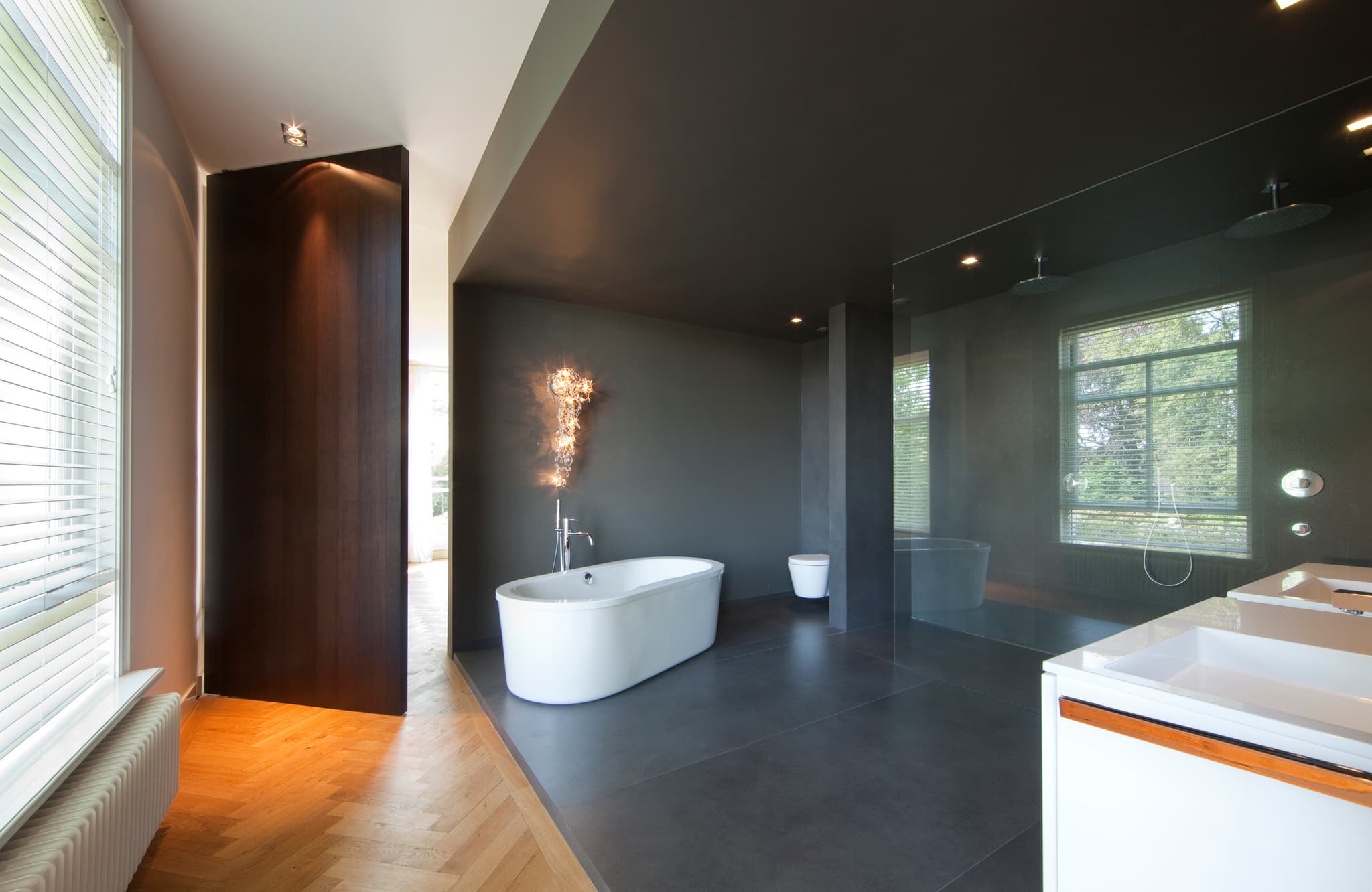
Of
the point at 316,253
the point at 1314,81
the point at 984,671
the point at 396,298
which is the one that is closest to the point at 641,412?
the point at 396,298

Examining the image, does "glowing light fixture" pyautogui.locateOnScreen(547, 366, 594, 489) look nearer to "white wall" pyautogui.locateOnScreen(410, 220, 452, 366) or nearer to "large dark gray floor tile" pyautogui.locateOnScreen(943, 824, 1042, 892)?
"white wall" pyautogui.locateOnScreen(410, 220, 452, 366)

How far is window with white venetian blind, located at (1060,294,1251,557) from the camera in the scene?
7.52 feet

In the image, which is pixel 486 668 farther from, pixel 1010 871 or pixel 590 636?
pixel 1010 871

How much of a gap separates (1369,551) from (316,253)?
15.4 ft

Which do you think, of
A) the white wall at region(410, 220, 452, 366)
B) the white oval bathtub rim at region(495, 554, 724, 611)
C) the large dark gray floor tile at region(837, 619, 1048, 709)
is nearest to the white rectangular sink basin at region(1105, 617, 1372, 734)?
the large dark gray floor tile at region(837, 619, 1048, 709)

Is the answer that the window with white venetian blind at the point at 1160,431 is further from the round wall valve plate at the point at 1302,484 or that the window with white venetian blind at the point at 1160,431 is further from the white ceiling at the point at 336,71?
the white ceiling at the point at 336,71

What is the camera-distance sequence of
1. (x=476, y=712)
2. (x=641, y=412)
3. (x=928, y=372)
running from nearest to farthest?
(x=476, y=712) < (x=928, y=372) < (x=641, y=412)

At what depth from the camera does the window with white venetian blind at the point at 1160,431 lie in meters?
2.29

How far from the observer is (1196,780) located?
3.36ft

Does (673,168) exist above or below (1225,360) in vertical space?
above

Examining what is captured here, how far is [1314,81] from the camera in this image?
196 centimetres

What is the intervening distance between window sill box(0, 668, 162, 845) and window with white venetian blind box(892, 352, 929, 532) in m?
3.70

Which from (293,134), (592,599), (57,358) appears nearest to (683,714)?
(592,599)

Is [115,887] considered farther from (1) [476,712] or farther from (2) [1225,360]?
(2) [1225,360]
